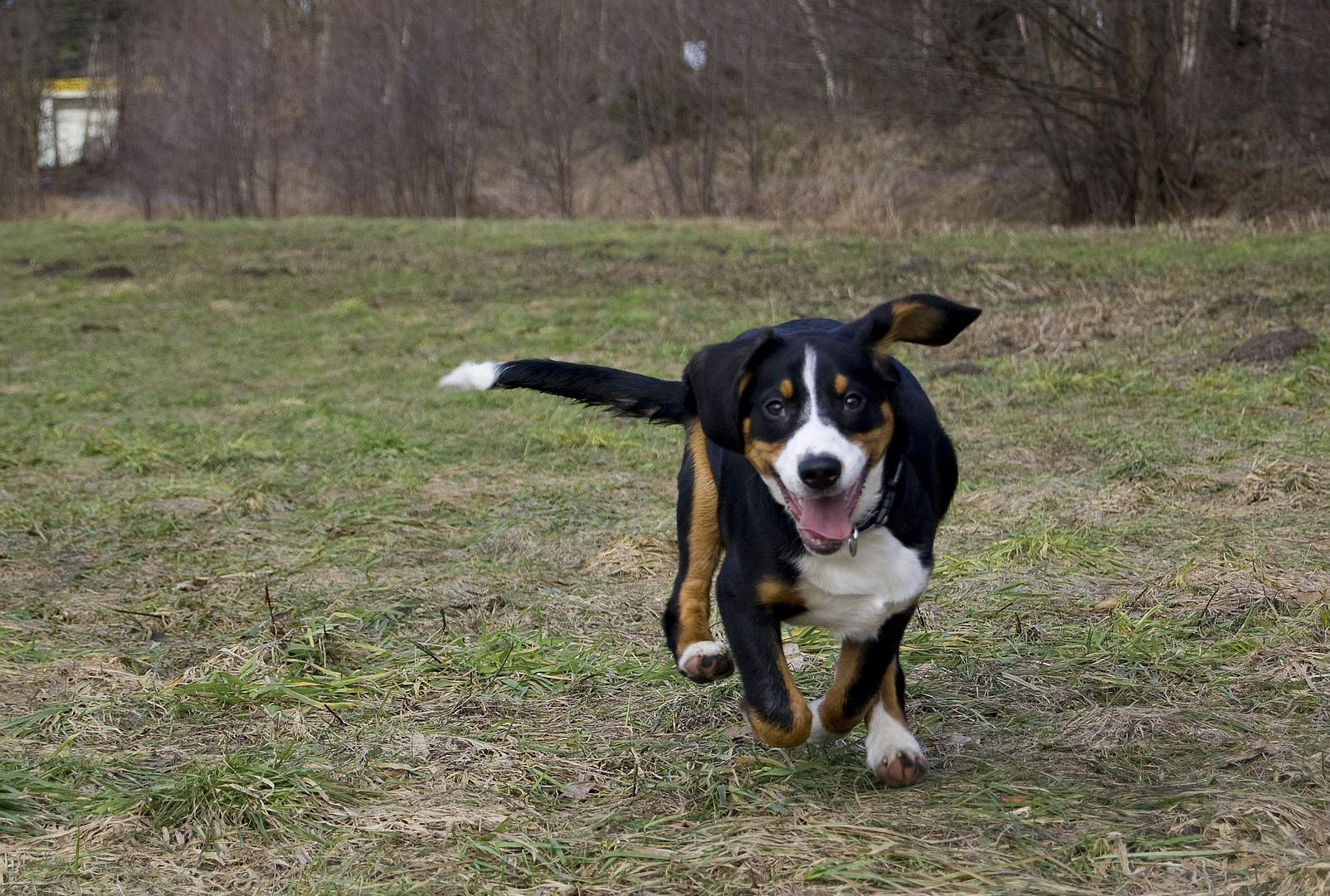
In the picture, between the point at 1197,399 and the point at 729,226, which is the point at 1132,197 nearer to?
the point at 729,226

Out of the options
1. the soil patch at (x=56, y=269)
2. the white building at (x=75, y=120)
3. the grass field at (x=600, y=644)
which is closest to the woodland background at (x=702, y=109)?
the white building at (x=75, y=120)

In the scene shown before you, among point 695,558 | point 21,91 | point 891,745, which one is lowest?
point 891,745

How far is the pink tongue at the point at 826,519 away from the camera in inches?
115

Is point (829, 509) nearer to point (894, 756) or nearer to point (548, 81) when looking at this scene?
point (894, 756)

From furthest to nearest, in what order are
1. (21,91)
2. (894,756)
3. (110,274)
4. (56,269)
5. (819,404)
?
(21,91)
(56,269)
(110,274)
(894,756)
(819,404)

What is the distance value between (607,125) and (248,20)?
34.2ft

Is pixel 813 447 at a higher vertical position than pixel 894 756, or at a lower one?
higher

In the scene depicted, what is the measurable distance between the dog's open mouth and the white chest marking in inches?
3.6

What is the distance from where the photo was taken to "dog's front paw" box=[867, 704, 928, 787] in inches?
→ 124

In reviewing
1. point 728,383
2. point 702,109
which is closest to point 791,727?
point 728,383

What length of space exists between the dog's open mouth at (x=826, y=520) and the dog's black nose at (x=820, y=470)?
0.10 metres

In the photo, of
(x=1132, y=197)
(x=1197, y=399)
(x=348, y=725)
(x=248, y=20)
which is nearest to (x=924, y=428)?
(x=348, y=725)

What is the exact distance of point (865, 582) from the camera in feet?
9.96

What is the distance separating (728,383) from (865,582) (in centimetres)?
56
